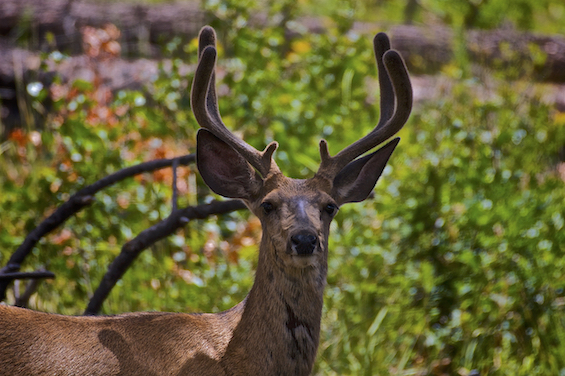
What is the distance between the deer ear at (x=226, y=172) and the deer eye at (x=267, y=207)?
200 mm

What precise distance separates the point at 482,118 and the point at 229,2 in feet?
8.12

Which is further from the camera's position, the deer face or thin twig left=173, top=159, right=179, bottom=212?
thin twig left=173, top=159, right=179, bottom=212

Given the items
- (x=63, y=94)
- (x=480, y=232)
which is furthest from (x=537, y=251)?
(x=63, y=94)

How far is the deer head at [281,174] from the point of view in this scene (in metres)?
3.29

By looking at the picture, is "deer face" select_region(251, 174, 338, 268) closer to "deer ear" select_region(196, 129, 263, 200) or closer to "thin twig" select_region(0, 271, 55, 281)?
"deer ear" select_region(196, 129, 263, 200)

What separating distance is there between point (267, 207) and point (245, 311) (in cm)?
50

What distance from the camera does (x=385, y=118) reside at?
12.3ft

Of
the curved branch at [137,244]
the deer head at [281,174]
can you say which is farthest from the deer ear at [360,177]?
the curved branch at [137,244]

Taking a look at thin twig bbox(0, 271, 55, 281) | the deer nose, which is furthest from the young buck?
thin twig bbox(0, 271, 55, 281)

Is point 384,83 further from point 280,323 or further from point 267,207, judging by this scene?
point 280,323

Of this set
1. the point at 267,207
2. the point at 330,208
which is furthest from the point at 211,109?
the point at 330,208

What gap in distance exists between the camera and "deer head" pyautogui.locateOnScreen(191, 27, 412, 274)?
129 inches

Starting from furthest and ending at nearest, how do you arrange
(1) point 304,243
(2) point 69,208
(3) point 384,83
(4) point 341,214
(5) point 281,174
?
(4) point 341,214 < (2) point 69,208 < (3) point 384,83 < (5) point 281,174 < (1) point 304,243

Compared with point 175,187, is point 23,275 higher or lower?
lower
